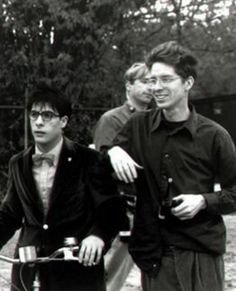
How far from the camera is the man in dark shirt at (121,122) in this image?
5376 mm

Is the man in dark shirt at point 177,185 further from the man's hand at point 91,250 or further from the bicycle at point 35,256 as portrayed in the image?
the bicycle at point 35,256

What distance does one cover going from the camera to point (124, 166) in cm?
347

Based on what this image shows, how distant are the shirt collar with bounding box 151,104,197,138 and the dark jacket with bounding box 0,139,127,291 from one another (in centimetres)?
36

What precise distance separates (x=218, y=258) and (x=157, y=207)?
15.6 inches

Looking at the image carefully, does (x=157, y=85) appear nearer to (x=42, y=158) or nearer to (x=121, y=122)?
(x=42, y=158)

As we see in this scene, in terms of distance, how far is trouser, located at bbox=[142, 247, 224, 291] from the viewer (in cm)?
353

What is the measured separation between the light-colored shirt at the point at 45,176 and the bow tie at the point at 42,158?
2 cm

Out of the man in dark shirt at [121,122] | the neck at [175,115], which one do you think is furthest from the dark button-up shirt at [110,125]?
the neck at [175,115]

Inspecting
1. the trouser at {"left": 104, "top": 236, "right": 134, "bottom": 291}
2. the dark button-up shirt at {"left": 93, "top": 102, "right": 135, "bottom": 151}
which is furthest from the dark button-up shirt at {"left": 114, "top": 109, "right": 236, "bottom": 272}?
the trouser at {"left": 104, "top": 236, "right": 134, "bottom": 291}

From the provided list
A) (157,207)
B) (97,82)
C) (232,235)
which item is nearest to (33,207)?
(157,207)

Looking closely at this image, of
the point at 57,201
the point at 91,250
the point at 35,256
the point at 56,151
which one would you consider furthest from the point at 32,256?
the point at 56,151

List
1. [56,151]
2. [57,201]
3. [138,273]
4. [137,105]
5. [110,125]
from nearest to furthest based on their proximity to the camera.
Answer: [57,201], [56,151], [110,125], [137,105], [138,273]

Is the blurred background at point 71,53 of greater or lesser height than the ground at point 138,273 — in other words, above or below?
above

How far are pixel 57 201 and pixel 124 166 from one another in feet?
1.68
